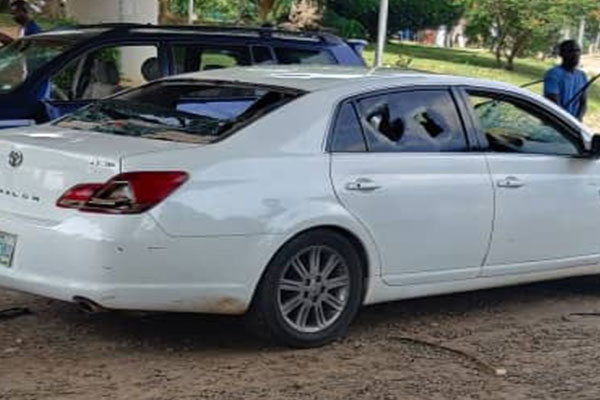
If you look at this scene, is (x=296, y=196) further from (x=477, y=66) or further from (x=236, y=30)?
(x=477, y=66)

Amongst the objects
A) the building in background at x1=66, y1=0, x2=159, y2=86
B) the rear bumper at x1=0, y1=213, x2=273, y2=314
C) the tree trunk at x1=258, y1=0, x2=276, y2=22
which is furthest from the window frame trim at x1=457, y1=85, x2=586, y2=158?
the tree trunk at x1=258, y1=0, x2=276, y2=22

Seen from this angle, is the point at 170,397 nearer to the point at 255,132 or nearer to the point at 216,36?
the point at 255,132

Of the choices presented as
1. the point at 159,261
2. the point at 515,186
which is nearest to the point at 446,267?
the point at 515,186

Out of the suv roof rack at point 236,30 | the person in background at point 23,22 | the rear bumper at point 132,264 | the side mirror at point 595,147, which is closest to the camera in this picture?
the rear bumper at point 132,264

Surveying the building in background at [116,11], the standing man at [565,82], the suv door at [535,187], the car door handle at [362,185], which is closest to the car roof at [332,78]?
the suv door at [535,187]

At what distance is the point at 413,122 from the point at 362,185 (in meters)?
0.65

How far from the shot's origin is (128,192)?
17.4ft

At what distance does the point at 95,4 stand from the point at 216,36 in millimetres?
10395

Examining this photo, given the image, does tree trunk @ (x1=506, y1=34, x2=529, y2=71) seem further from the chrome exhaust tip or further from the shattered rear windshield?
the chrome exhaust tip

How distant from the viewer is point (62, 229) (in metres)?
5.34

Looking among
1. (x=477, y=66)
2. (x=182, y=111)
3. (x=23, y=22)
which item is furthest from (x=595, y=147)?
(x=477, y=66)

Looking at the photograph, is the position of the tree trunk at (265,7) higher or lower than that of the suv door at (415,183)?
lower

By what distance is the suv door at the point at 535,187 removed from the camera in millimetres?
6633

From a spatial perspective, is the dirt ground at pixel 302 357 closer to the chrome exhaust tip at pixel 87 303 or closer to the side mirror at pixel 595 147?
the chrome exhaust tip at pixel 87 303
